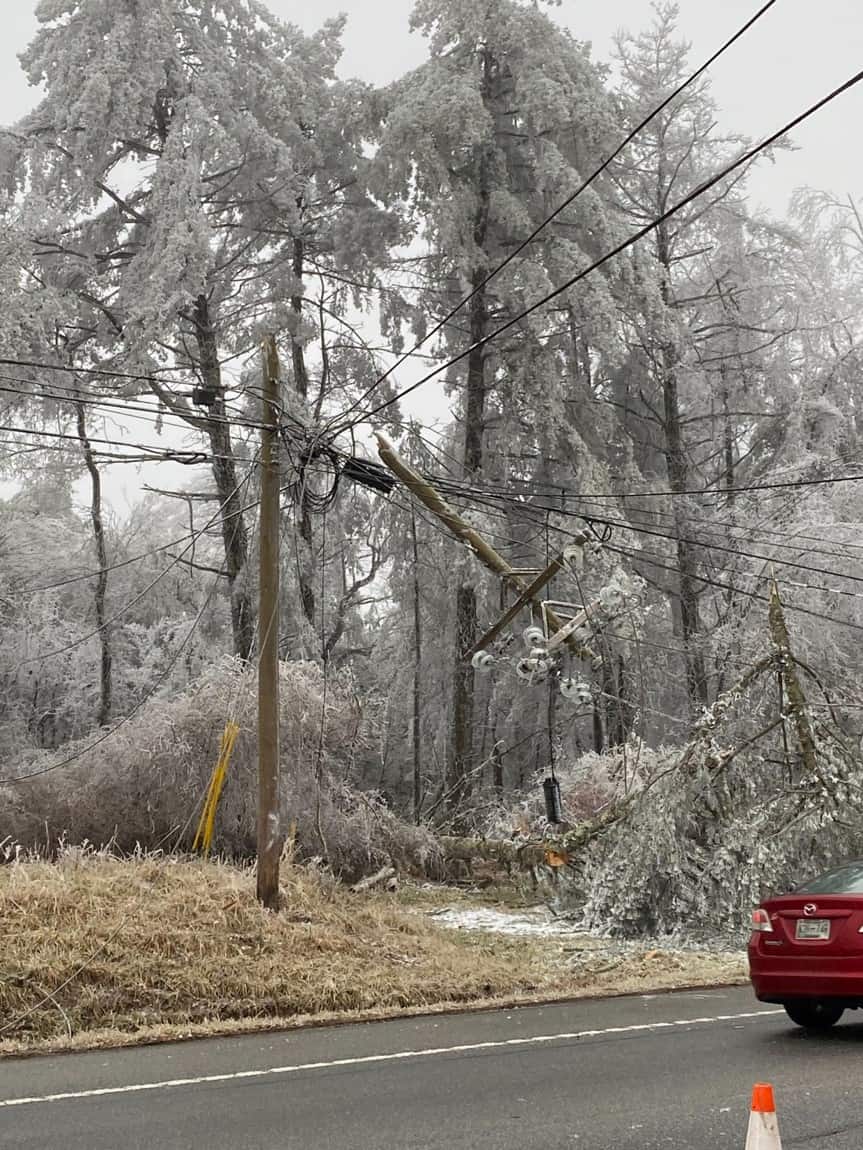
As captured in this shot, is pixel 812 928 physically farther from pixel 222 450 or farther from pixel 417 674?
pixel 417 674

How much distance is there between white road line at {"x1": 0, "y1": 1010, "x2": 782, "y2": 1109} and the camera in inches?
292

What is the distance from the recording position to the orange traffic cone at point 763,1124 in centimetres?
429

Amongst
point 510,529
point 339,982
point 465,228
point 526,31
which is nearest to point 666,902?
point 339,982

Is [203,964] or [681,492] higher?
[681,492]

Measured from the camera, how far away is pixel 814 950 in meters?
8.79

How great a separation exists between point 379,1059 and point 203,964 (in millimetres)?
2866

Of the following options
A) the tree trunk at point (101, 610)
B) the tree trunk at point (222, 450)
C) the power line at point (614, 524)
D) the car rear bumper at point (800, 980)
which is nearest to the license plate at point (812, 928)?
Answer: the car rear bumper at point (800, 980)

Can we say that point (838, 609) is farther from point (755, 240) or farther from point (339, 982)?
point (339, 982)

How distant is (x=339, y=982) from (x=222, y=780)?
Result: 17.0 ft

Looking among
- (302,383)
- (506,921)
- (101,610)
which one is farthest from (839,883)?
(101,610)

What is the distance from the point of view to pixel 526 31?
84.3 ft

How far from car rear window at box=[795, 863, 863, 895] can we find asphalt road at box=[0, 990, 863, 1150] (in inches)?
40.9

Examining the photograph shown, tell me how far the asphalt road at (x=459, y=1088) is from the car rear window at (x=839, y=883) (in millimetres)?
1040

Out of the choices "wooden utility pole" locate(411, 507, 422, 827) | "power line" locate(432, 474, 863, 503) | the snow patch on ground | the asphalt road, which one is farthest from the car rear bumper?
"wooden utility pole" locate(411, 507, 422, 827)
